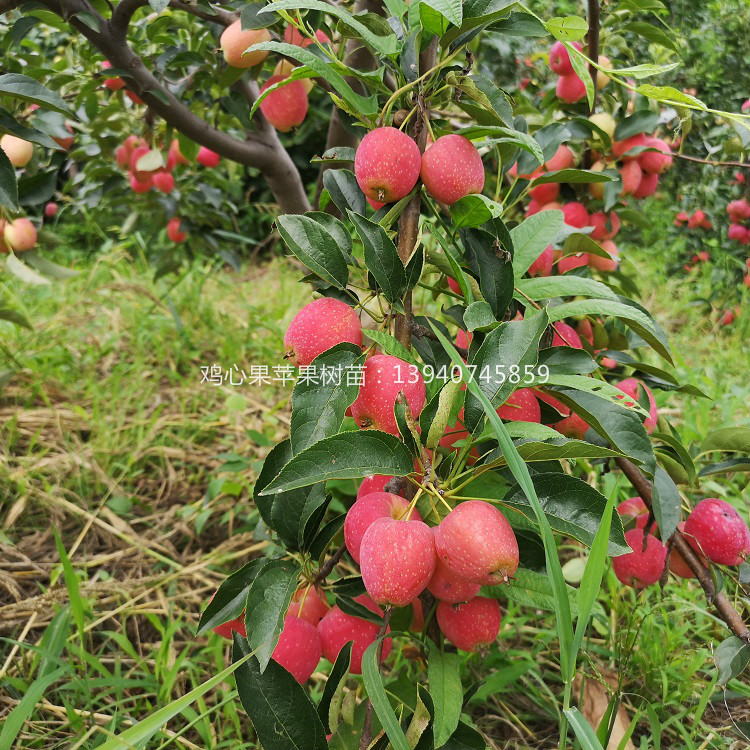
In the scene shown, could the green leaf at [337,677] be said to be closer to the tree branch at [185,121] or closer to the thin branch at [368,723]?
the thin branch at [368,723]

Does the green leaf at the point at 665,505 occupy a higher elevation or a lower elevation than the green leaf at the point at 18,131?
lower

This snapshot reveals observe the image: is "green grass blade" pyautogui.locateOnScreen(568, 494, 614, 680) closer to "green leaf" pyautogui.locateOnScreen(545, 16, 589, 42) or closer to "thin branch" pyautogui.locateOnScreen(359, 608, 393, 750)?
"thin branch" pyautogui.locateOnScreen(359, 608, 393, 750)

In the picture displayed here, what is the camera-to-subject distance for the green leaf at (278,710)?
1.72 ft

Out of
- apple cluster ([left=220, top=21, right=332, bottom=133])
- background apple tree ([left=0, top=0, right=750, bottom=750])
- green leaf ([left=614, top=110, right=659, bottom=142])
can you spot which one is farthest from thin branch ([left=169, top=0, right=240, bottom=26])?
green leaf ([left=614, top=110, right=659, bottom=142])

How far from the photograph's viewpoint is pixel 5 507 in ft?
4.32

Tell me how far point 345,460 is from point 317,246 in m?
0.21

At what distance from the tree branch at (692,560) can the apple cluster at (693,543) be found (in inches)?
0.6

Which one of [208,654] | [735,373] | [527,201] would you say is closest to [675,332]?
[735,373]

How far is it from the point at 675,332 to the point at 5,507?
7.28 feet

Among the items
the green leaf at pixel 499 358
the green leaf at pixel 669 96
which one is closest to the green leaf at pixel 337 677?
the green leaf at pixel 499 358

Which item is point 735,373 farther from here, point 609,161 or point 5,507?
point 5,507

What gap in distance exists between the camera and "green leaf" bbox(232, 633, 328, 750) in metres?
0.53

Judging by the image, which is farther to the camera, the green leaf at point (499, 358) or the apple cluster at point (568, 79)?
the apple cluster at point (568, 79)

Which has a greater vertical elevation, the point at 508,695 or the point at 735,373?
the point at 508,695
